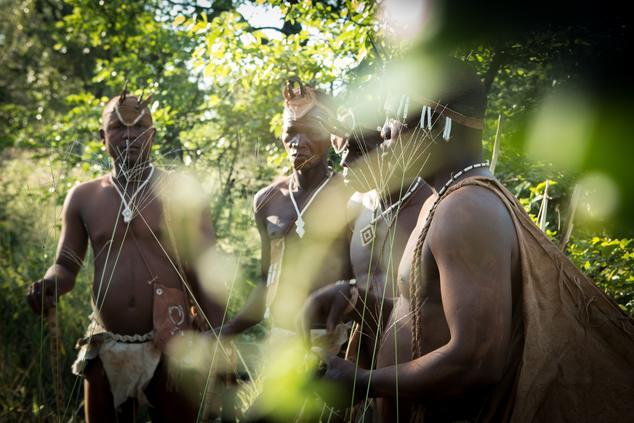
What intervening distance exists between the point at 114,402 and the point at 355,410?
138cm

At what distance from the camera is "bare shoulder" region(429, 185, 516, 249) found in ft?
5.47

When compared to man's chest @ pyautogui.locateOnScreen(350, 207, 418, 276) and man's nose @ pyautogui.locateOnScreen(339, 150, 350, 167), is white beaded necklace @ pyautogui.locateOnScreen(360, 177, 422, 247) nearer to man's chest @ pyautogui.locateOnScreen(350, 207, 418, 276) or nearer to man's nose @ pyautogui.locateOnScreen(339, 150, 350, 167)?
man's chest @ pyautogui.locateOnScreen(350, 207, 418, 276)

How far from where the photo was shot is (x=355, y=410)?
276 centimetres

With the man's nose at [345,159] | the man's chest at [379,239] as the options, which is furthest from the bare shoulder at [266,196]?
the man's chest at [379,239]

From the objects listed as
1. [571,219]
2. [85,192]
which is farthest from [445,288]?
[85,192]

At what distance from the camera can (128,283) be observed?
3424 mm

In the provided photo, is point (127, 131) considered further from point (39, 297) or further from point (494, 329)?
point (494, 329)

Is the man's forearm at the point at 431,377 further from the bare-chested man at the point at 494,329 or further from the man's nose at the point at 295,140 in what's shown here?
the man's nose at the point at 295,140

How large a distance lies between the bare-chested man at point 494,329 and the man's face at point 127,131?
207 centimetres

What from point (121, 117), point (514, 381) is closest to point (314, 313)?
point (514, 381)

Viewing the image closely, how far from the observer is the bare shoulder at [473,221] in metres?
1.67

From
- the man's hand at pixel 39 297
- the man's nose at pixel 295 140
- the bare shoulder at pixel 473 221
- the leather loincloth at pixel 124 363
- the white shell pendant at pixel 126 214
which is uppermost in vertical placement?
the bare shoulder at pixel 473 221

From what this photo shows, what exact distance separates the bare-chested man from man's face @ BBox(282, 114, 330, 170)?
1661 millimetres

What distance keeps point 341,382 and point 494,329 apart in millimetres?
474
